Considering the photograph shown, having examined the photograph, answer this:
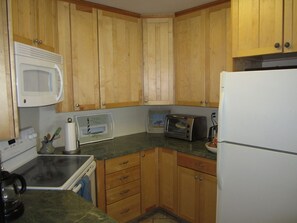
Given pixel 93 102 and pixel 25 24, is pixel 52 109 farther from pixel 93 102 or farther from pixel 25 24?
pixel 25 24

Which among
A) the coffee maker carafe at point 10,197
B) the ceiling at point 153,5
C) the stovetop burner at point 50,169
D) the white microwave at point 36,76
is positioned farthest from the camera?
the ceiling at point 153,5

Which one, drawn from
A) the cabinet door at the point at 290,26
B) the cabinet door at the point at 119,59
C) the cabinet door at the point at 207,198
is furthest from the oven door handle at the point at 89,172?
the cabinet door at the point at 290,26

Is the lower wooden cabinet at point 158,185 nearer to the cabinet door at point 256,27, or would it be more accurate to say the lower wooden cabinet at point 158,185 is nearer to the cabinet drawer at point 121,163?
the cabinet drawer at point 121,163

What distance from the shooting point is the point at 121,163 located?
2459 millimetres

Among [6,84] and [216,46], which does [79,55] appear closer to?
[6,84]

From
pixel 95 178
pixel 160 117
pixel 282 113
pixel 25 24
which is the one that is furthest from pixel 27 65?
pixel 160 117

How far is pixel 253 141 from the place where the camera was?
1.64 meters

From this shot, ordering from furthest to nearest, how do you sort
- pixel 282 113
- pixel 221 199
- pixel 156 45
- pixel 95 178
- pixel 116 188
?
pixel 156 45
pixel 116 188
pixel 95 178
pixel 221 199
pixel 282 113

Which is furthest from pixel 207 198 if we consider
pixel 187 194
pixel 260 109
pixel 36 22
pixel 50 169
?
pixel 36 22

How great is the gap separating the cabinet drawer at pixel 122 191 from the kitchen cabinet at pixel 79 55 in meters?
0.86

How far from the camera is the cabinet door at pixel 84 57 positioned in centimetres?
237

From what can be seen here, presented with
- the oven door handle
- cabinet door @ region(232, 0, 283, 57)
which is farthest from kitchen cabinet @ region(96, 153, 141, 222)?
cabinet door @ region(232, 0, 283, 57)

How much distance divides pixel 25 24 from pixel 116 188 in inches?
64.4

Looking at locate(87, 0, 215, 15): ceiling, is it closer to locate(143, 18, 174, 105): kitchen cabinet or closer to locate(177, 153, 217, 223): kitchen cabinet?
locate(143, 18, 174, 105): kitchen cabinet
